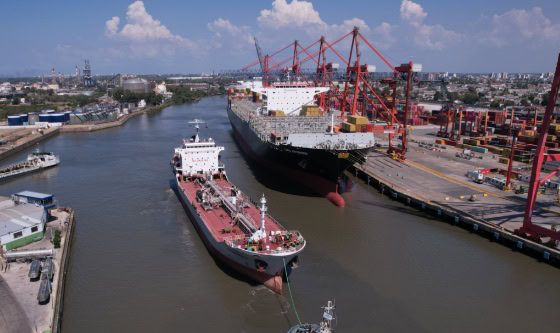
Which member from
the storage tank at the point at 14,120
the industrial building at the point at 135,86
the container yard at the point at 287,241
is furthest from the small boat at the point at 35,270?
the industrial building at the point at 135,86

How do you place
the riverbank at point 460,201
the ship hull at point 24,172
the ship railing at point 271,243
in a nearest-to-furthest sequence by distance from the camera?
the ship railing at point 271,243 → the riverbank at point 460,201 → the ship hull at point 24,172

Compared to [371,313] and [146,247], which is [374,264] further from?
[146,247]

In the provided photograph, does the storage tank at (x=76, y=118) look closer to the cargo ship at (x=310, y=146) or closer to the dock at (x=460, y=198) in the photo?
the cargo ship at (x=310, y=146)

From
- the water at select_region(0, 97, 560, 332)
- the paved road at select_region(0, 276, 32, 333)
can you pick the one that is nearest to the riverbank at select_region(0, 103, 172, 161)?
the water at select_region(0, 97, 560, 332)

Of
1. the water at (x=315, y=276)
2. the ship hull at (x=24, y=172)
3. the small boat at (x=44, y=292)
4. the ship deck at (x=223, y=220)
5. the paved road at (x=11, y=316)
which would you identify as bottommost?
the water at (x=315, y=276)

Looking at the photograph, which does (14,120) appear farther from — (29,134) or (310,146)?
(310,146)

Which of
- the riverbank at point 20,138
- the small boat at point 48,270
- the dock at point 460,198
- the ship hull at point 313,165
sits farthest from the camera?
the riverbank at point 20,138
